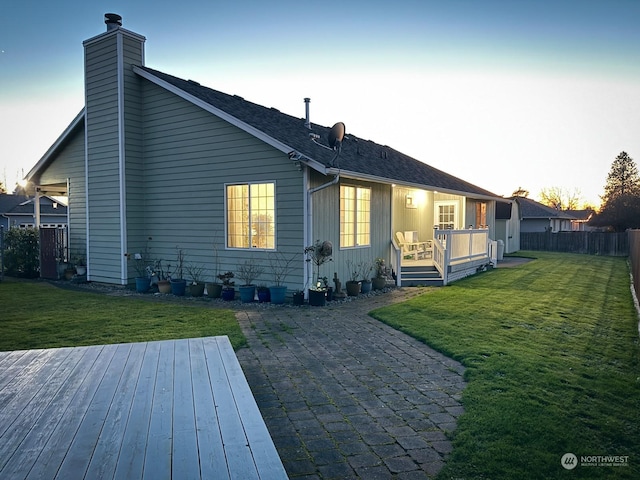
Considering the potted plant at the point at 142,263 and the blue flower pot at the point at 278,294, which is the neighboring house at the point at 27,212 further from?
the blue flower pot at the point at 278,294

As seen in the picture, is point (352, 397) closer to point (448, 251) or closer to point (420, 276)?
point (420, 276)

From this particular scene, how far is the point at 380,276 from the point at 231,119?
556 cm

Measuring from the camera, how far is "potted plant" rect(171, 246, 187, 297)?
1038 cm

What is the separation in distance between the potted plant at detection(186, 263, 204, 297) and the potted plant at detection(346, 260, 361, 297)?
3.62 m

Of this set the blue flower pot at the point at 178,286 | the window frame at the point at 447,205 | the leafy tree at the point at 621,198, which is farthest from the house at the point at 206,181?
the leafy tree at the point at 621,198

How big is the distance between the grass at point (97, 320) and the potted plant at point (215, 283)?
94 cm

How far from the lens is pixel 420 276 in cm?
1236

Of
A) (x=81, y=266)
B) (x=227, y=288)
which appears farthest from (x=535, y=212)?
(x=81, y=266)

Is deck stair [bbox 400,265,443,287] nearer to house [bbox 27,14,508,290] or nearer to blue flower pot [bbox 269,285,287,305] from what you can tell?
house [bbox 27,14,508,290]

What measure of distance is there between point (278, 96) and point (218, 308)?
15.1 metres

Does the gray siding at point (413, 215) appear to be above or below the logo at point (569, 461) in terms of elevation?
above

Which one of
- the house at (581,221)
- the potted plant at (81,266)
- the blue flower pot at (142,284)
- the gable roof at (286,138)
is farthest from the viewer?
the house at (581,221)

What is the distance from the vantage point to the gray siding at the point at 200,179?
369 inches

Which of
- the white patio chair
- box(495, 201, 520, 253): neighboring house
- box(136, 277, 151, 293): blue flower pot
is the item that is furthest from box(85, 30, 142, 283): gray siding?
box(495, 201, 520, 253): neighboring house
